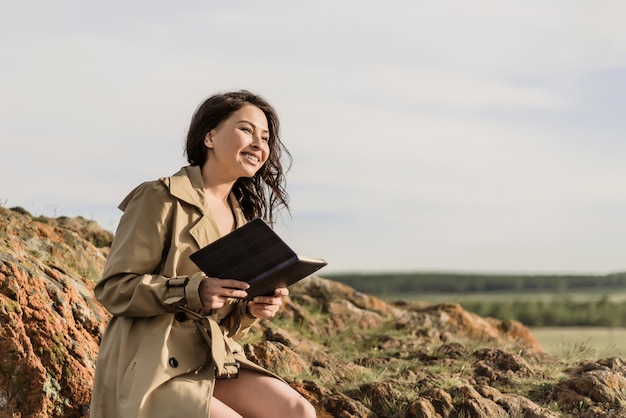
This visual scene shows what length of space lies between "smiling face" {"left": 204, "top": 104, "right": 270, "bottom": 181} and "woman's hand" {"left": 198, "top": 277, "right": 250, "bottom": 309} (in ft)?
2.55

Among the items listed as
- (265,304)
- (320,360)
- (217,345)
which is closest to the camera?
(217,345)

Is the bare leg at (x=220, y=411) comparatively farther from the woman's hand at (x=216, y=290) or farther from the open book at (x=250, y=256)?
the open book at (x=250, y=256)

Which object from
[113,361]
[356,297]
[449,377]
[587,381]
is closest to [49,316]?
[113,361]

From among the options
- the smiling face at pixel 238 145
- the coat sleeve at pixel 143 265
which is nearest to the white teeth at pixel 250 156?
the smiling face at pixel 238 145

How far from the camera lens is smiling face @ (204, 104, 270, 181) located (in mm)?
4969

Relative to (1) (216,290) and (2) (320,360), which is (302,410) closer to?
(1) (216,290)

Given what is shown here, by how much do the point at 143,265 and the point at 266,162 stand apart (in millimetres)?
1200

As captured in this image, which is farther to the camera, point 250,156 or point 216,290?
point 250,156

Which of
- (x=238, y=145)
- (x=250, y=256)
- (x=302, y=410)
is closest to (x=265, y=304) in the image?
(x=250, y=256)

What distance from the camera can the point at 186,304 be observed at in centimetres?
447

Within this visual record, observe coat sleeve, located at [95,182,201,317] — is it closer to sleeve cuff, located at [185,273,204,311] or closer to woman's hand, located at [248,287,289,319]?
sleeve cuff, located at [185,273,204,311]

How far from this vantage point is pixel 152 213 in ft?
15.3

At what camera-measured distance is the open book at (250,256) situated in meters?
4.44

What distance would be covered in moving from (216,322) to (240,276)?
44 centimetres
